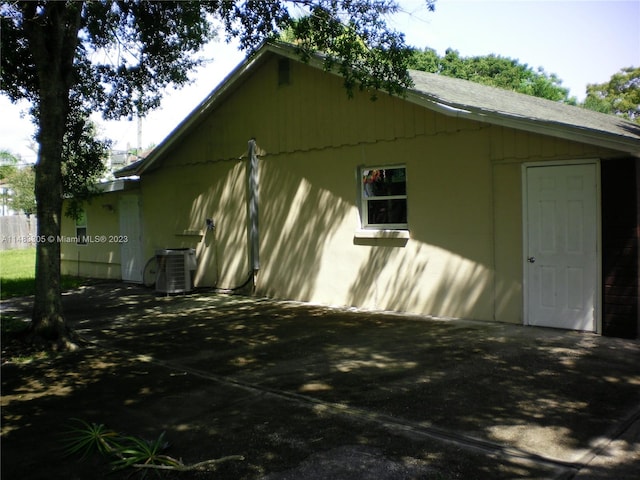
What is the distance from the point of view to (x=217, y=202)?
13641mm

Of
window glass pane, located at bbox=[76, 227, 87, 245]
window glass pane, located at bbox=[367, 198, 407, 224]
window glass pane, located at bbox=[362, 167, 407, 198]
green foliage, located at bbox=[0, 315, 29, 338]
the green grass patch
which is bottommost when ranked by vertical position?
green foliage, located at bbox=[0, 315, 29, 338]

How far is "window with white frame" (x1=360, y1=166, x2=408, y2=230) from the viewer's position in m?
10.1

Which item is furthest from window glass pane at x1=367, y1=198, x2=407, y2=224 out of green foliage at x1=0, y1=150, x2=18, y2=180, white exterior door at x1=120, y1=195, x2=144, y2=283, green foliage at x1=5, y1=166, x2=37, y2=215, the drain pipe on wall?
green foliage at x1=0, y1=150, x2=18, y2=180

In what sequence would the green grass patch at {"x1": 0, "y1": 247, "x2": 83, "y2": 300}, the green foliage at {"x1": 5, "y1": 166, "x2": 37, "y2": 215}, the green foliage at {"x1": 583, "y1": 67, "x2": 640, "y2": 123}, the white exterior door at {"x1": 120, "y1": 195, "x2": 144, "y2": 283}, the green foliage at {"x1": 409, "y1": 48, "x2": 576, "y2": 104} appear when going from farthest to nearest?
the green foliage at {"x1": 583, "y1": 67, "x2": 640, "y2": 123} → the green foliage at {"x1": 5, "y1": 166, "x2": 37, "y2": 215} → the green foliage at {"x1": 409, "y1": 48, "x2": 576, "y2": 104} → the white exterior door at {"x1": 120, "y1": 195, "x2": 144, "y2": 283} → the green grass patch at {"x1": 0, "y1": 247, "x2": 83, "y2": 300}

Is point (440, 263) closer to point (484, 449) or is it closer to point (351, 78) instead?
point (351, 78)

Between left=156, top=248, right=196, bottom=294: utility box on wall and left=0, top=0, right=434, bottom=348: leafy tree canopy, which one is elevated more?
left=0, top=0, right=434, bottom=348: leafy tree canopy

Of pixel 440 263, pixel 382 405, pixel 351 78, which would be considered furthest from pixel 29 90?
pixel 382 405

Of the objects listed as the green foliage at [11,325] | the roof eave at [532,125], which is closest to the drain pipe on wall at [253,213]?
the roof eave at [532,125]

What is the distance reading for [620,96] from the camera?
4316 centimetres

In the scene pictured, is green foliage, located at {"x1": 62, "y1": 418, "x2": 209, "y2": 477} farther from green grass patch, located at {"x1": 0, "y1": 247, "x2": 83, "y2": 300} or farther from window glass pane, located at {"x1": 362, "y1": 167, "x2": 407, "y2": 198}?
green grass patch, located at {"x1": 0, "y1": 247, "x2": 83, "y2": 300}

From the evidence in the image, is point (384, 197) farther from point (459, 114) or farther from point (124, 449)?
point (124, 449)

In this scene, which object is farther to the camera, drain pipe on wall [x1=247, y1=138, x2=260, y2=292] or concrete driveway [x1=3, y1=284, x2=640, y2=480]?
drain pipe on wall [x1=247, y1=138, x2=260, y2=292]

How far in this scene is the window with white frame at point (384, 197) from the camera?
397 inches

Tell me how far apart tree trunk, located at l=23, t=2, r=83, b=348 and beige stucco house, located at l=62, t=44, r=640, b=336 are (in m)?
3.78
